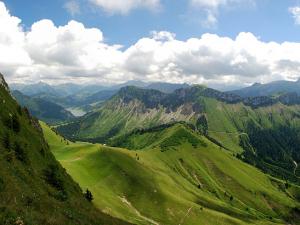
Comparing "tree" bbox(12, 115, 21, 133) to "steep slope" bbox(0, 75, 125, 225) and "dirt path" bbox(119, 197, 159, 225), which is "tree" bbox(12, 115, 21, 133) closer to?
"steep slope" bbox(0, 75, 125, 225)

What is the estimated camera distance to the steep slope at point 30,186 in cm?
4356

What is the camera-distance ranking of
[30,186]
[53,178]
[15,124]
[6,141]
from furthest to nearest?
1. [15,124]
2. [53,178]
3. [6,141]
4. [30,186]

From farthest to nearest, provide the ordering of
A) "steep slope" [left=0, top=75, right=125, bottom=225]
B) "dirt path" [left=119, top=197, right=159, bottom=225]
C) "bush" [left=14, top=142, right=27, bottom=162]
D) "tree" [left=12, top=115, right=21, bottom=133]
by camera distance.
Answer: "dirt path" [left=119, top=197, right=159, bottom=225], "tree" [left=12, top=115, right=21, bottom=133], "bush" [left=14, top=142, right=27, bottom=162], "steep slope" [left=0, top=75, right=125, bottom=225]

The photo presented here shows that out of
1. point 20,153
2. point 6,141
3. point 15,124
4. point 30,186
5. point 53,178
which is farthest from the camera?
point 15,124

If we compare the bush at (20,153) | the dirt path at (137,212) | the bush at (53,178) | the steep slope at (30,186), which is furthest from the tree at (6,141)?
the dirt path at (137,212)

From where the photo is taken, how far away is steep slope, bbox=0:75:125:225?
143ft

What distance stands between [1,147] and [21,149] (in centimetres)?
707

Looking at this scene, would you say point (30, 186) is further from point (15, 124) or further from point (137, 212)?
point (137, 212)

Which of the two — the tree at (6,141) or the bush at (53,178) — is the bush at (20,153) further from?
the bush at (53,178)

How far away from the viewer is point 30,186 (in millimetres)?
64062

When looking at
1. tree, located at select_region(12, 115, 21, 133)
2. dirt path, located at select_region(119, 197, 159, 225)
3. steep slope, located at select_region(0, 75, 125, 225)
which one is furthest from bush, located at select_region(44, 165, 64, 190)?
dirt path, located at select_region(119, 197, 159, 225)

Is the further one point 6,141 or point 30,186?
point 6,141

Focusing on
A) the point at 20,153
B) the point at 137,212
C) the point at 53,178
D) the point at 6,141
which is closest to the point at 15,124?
the point at 6,141

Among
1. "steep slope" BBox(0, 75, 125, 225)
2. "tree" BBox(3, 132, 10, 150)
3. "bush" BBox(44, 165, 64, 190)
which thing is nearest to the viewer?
"steep slope" BBox(0, 75, 125, 225)
